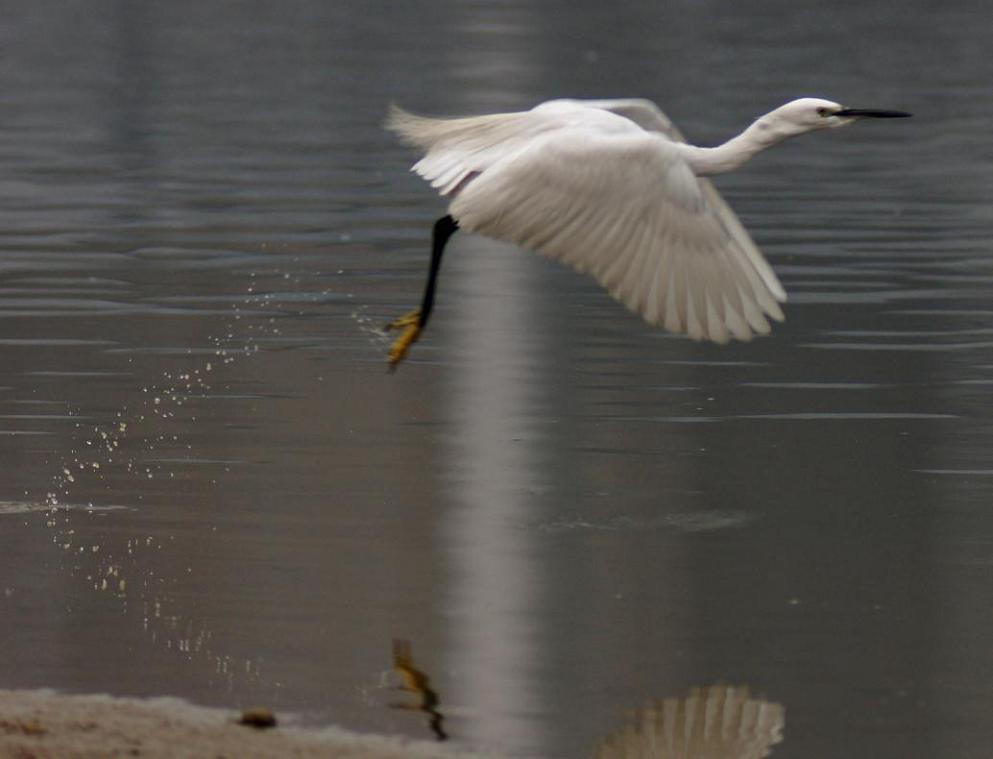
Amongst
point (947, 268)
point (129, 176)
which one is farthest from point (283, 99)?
point (947, 268)

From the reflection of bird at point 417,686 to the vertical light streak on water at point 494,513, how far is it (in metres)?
0.08

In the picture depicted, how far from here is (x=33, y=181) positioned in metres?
24.2

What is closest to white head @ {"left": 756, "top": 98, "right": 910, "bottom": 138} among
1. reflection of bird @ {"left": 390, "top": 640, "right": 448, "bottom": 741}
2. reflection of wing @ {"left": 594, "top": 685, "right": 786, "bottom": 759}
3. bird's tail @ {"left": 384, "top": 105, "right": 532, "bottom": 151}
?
bird's tail @ {"left": 384, "top": 105, "right": 532, "bottom": 151}

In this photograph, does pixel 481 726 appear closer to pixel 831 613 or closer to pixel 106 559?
pixel 831 613

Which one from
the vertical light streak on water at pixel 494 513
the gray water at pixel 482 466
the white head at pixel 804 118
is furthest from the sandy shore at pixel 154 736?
the white head at pixel 804 118

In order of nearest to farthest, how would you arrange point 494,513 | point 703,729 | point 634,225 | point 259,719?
point 259,719, point 703,729, point 634,225, point 494,513

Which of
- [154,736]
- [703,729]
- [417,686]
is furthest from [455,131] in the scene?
[154,736]

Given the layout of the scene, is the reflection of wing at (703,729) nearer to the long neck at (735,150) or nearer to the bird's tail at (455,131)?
the long neck at (735,150)

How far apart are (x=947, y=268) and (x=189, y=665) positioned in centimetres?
1087

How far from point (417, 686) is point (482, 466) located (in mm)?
3574

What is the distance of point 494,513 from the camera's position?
34.2ft

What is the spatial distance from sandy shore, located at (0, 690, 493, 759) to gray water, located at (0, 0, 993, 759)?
21 cm

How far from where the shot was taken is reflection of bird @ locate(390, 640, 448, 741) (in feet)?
24.5

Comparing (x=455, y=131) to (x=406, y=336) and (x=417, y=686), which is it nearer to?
(x=406, y=336)
